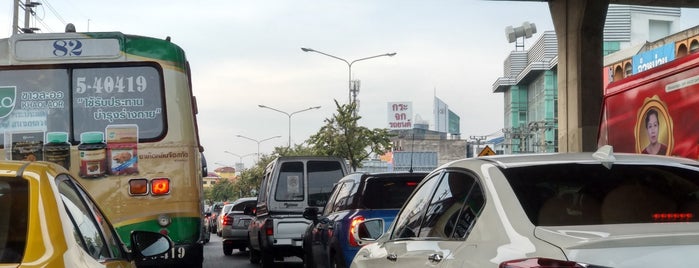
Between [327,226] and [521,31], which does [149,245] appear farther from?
[521,31]

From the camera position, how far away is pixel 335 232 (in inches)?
377

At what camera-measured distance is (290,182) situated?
16641 mm

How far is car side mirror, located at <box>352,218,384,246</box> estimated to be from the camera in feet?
20.9

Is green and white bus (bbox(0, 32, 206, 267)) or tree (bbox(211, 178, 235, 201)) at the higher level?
green and white bus (bbox(0, 32, 206, 267))

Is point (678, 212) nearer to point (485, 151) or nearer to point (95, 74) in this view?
point (95, 74)

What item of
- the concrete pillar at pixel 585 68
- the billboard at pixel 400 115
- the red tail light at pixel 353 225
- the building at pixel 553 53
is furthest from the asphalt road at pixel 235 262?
the billboard at pixel 400 115

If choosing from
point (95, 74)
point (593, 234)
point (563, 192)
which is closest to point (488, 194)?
point (563, 192)

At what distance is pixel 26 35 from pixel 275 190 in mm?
7414

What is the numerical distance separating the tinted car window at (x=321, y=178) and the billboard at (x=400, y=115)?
3875 inches

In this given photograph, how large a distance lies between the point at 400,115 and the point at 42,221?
113 m

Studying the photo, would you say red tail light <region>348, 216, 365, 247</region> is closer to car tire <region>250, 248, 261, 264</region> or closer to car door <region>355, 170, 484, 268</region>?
car door <region>355, 170, 484, 268</region>

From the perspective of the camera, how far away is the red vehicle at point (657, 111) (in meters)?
8.35

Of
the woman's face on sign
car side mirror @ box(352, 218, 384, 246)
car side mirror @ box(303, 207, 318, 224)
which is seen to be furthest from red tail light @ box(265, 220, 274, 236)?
car side mirror @ box(352, 218, 384, 246)

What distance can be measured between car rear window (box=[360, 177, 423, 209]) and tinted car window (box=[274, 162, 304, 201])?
6863 millimetres
